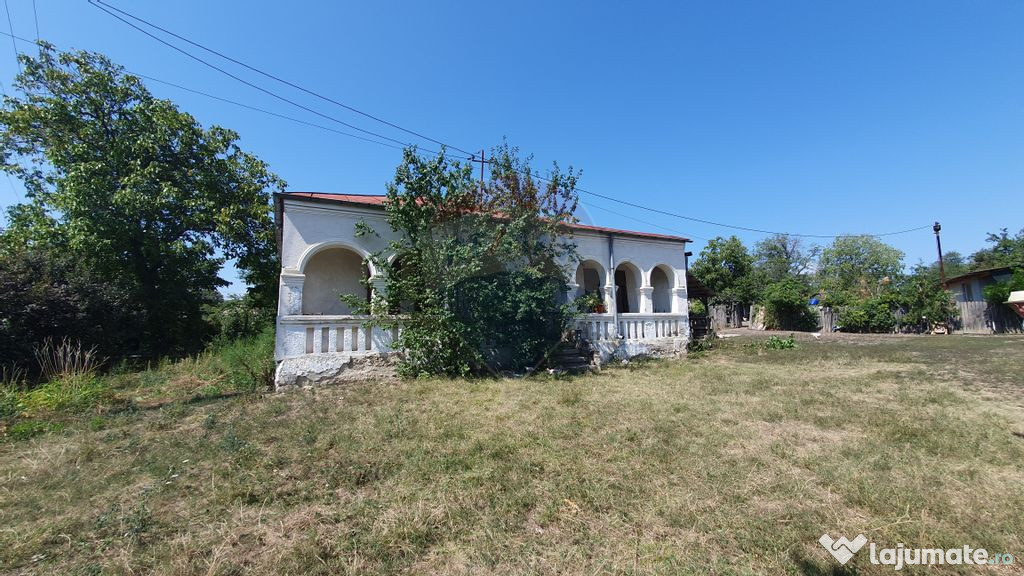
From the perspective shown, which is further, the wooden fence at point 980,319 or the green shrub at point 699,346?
the wooden fence at point 980,319

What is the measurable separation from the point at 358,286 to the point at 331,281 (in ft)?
2.33

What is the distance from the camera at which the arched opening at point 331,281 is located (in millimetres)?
9523

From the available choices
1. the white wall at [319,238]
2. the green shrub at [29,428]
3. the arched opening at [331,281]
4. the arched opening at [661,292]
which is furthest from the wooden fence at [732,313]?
the green shrub at [29,428]

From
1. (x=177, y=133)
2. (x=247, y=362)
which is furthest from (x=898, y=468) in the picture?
(x=177, y=133)

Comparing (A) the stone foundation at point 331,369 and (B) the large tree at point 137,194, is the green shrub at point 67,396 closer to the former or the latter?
(A) the stone foundation at point 331,369

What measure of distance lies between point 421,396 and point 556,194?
18.5 feet

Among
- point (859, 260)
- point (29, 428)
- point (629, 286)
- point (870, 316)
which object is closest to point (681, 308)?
point (629, 286)

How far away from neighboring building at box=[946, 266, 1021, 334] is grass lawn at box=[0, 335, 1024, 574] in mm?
16552

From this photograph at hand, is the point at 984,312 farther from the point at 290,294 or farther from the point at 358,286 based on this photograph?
the point at 290,294

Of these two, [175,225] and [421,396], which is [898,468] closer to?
[421,396]

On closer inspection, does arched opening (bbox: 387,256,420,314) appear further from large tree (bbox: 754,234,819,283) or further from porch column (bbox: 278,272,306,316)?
large tree (bbox: 754,234,819,283)

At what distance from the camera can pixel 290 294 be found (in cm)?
743

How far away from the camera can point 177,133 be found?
13102 millimetres

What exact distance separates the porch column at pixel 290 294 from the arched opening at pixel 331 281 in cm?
197
